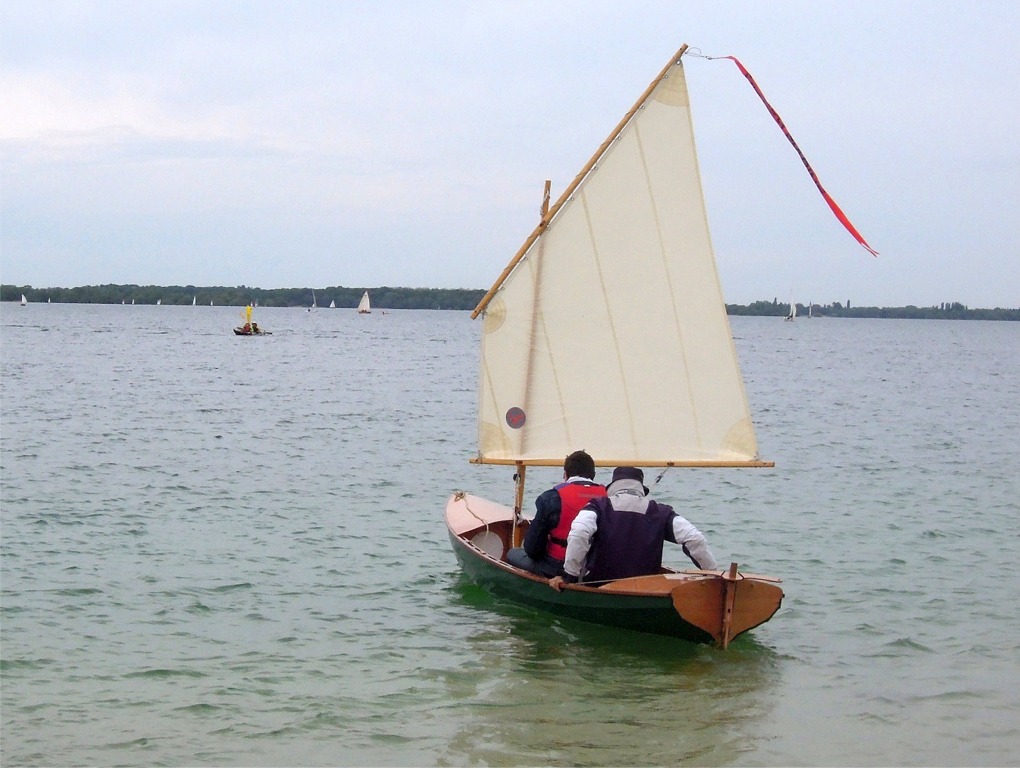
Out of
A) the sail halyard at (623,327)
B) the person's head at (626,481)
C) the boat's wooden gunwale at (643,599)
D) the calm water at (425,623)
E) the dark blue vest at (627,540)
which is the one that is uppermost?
the sail halyard at (623,327)

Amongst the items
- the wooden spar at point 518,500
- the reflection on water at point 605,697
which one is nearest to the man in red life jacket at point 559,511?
the reflection on water at point 605,697

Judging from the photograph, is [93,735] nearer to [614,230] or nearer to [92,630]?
[92,630]

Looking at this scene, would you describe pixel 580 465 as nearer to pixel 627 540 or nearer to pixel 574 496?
pixel 574 496

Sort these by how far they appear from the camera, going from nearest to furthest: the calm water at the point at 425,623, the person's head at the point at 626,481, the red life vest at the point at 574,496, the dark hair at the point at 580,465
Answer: the calm water at the point at 425,623 < the person's head at the point at 626,481 < the red life vest at the point at 574,496 < the dark hair at the point at 580,465

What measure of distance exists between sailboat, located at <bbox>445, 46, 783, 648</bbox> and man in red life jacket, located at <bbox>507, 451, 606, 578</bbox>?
0.53 m

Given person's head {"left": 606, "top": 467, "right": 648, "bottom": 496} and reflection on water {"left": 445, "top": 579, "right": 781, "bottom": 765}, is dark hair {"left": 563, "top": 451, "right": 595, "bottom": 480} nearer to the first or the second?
→ person's head {"left": 606, "top": 467, "right": 648, "bottom": 496}

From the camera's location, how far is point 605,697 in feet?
34.1

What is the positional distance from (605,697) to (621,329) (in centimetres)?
448

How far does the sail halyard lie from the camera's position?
1302 cm

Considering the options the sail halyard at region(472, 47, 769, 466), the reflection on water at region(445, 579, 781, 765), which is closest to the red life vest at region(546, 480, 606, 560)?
the reflection on water at region(445, 579, 781, 765)

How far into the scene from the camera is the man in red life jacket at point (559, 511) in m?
11.6

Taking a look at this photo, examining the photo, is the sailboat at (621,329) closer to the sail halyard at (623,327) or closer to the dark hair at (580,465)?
the sail halyard at (623,327)

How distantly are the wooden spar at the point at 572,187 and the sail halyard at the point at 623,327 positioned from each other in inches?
0.7

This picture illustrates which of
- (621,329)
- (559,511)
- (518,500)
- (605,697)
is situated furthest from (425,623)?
(621,329)
